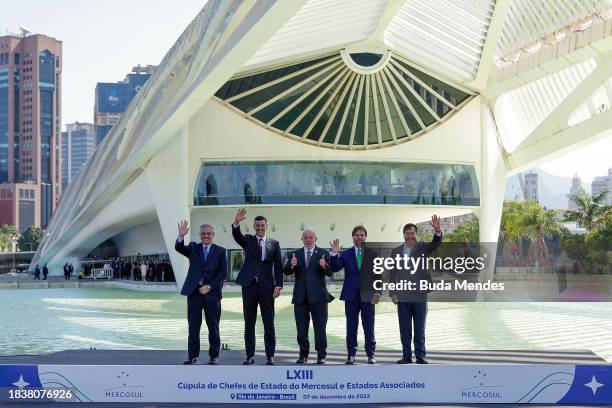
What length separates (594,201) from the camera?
58625 millimetres

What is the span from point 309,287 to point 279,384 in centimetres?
188

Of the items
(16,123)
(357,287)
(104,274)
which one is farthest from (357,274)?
(16,123)

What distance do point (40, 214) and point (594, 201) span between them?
130751mm

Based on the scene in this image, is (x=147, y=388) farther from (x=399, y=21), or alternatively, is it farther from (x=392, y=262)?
(x=399, y=21)

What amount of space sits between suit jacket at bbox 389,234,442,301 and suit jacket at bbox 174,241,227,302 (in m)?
2.04

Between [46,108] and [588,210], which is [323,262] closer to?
[588,210]

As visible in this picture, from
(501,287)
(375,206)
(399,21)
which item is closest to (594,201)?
(375,206)

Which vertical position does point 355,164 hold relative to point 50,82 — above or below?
below

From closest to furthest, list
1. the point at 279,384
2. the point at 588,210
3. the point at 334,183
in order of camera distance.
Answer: the point at 279,384 < the point at 334,183 < the point at 588,210

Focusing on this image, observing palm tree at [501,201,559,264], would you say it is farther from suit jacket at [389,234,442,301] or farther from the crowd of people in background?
suit jacket at [389,234,442,301]

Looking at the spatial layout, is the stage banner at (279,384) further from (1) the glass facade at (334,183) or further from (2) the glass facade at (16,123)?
(2) the glass facade at (16,123)

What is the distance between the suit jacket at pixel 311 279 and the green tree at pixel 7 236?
455 feet

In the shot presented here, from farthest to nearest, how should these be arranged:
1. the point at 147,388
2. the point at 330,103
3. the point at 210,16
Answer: the point at 330,103, the point at 210,16, the point at 147,388

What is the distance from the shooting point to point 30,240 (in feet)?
457
